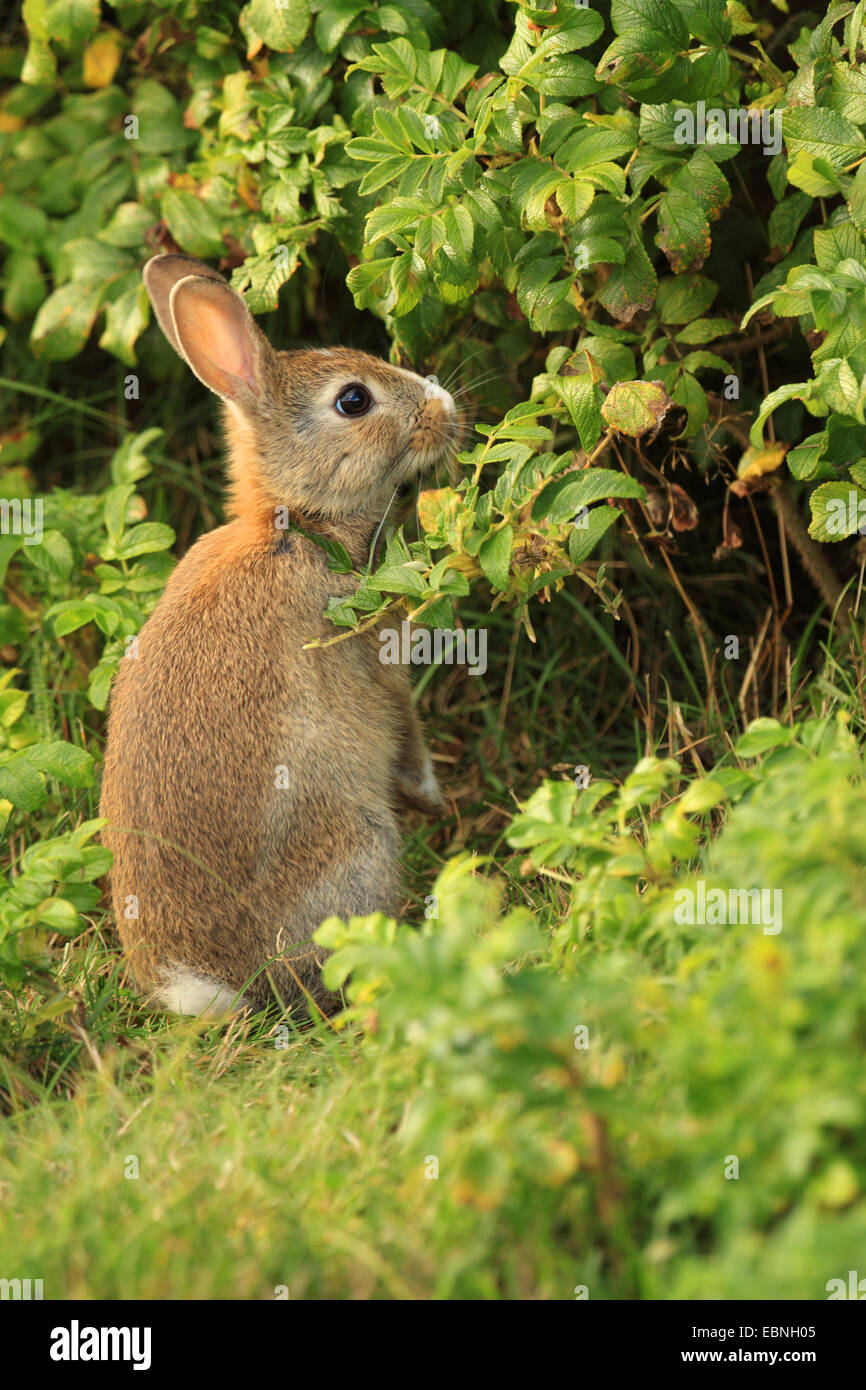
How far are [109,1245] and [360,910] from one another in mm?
1890

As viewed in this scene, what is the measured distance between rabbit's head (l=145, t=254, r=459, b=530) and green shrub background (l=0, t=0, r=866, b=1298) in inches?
7.6

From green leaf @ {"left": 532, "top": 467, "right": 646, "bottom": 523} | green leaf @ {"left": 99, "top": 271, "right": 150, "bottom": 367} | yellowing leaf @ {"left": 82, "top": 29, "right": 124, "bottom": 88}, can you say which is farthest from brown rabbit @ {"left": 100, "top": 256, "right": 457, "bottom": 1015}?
yellowing leaf @ {"left": 82, "top": 29, "right": 124, "bottom": 88}

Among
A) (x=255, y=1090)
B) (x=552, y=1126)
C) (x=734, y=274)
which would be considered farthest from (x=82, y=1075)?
(x=734, y=274)

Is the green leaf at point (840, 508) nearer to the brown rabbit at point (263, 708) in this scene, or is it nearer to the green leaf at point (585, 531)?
the green leaf at point (585, 531)

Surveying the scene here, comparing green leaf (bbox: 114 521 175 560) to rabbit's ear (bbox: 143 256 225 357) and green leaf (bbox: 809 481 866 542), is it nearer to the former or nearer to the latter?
rabbit's ear (bbox: 143 256 225 357)

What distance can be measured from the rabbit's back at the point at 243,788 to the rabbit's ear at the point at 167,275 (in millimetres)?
1081

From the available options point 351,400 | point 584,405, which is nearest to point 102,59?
point 351,400

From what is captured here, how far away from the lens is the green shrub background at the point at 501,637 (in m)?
2.62

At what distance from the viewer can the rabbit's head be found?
5020mm

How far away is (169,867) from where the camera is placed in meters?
4.43

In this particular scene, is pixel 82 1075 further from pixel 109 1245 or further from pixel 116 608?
pixel 116 608

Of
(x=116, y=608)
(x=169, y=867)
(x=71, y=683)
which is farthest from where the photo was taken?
(x=71, y=683)

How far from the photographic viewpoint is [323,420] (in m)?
5.04

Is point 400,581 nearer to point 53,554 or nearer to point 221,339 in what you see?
point 221,339
